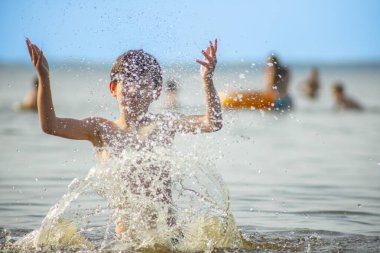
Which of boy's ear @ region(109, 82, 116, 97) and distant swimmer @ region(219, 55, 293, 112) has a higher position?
boy's ear @ region(109, 82, 116, 97)

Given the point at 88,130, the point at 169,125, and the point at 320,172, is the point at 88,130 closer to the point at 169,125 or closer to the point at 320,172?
the point at 169,125

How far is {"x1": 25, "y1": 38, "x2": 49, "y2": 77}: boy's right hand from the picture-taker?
5328 mm

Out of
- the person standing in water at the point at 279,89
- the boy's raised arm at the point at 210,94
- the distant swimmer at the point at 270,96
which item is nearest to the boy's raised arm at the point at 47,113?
the boy's raised arm at the point at 210,94

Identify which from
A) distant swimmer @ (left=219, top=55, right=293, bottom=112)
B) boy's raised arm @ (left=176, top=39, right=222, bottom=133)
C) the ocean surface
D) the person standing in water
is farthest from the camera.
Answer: the person standing in water

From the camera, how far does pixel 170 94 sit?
6.70 meters

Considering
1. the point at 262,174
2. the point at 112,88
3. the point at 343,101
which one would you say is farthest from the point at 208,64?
the point at 343,101

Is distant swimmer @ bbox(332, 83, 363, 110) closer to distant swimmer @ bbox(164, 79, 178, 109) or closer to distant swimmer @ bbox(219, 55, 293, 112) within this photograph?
distant swimmer @ bbox(219, 55, 293, 112)

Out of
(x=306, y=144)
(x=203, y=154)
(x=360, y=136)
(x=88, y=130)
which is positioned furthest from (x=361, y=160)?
(x=88, y=130)

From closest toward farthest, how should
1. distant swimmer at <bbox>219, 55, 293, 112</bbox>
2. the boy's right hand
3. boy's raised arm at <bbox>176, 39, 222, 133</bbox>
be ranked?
the boy's right hand → boy's raised arm at <bbox>176, 39, 222, 133</bbox> → distant swimmer at <bbox>219, 55, 293, 112</bbox>

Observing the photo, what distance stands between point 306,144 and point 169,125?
8163 mm

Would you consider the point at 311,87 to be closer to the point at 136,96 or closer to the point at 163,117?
the point at 163,117

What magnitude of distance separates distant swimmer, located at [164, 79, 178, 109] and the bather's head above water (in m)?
0.60

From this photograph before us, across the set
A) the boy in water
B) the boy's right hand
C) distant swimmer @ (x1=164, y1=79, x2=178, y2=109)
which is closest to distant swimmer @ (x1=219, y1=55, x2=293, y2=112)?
distant swimmer @ (x1=164, y1=79, x2=178, y2=109)

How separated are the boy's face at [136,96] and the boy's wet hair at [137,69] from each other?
0.11ft
